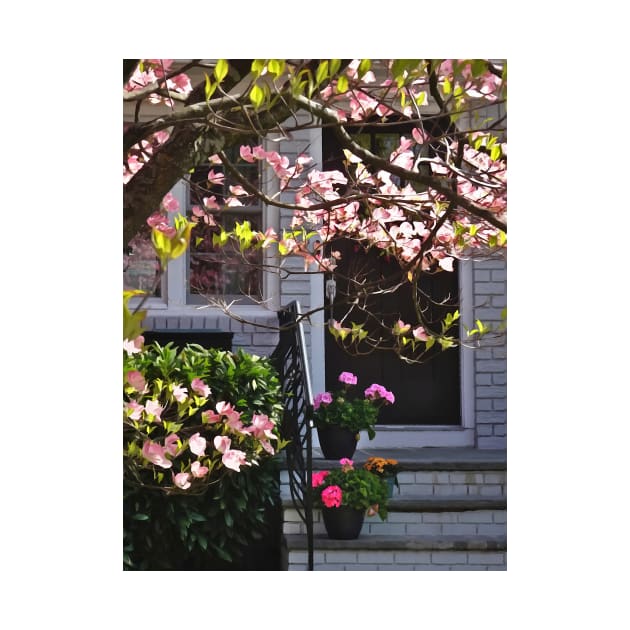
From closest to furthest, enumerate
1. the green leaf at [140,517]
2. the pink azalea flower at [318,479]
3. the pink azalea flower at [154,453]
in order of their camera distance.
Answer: the pink azalea flower at [154,453], the green leaf at [140,517], the pink azalea flower at [318,479]

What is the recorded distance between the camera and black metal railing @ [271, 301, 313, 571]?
4547 millimetres

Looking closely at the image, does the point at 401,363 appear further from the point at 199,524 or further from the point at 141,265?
the point at 199,524

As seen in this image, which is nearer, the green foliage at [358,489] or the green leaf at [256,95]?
the green leaf at [256,95]

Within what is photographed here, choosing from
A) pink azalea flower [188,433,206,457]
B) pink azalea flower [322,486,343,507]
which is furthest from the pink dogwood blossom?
pink azalea flower [322,486,343,507]

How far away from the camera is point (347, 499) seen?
4.60 meters

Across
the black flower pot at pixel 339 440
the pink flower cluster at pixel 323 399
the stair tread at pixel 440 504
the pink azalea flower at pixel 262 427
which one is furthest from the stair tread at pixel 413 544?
the pink flower cluster at pixel 323 399

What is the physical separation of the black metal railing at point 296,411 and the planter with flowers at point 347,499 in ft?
0.31

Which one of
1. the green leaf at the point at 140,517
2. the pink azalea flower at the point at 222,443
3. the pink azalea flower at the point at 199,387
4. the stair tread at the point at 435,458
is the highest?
the pink azalea flower at the point at 199,387

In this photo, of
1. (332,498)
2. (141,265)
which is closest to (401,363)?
(332,498)

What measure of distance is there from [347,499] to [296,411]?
0.63m

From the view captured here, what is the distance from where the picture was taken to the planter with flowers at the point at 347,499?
460 centimetres

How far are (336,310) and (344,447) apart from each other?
3.63 ft

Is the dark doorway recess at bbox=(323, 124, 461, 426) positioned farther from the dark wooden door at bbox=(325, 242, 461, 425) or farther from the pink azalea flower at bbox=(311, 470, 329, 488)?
the pink azalea flower at bbox=(311, 470, 329, 488)

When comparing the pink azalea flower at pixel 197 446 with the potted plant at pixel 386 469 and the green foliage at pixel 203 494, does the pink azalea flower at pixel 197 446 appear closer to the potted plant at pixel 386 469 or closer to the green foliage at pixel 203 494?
the green foliage at pixel 203 494
